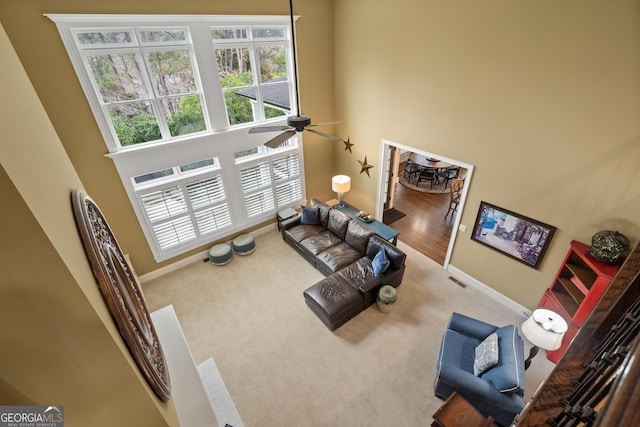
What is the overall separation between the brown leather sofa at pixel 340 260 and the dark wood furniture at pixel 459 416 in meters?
1.97

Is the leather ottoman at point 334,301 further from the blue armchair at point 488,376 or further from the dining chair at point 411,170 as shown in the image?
the dining chair at point 411,170

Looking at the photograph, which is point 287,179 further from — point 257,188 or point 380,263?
point 380,263

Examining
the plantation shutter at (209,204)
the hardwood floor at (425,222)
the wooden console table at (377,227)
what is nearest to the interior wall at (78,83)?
the plantation shutter at (209,204)

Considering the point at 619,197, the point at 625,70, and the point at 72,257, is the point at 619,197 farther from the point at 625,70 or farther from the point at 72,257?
the point at 72,257

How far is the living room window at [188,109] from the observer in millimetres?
4480

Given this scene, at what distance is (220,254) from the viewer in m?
6.29

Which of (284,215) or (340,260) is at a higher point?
(284,215)

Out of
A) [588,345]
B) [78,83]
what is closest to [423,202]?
[588,345]

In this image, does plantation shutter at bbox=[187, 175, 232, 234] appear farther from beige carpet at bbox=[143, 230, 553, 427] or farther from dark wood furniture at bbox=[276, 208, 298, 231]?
dark wood furniture at bbox=[276, 208, 298, 231]

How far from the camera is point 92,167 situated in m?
4.73

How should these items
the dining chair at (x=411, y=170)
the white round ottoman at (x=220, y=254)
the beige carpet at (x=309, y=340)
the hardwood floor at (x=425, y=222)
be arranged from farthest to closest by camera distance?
1. the dining chair at (x=411, y=170)
2. the hardwood floor at (x=425, y=222)
3. the white round ottoman at (x=220, y=254)
4. the beige carpet at (x=309, y=340)

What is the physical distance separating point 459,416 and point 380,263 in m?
2.46

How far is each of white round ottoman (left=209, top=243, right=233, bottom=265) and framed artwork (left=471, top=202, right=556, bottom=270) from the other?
509 centimetres

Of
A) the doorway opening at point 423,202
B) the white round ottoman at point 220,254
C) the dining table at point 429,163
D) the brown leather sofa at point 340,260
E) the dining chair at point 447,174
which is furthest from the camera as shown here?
the dining chair at point 447,174
